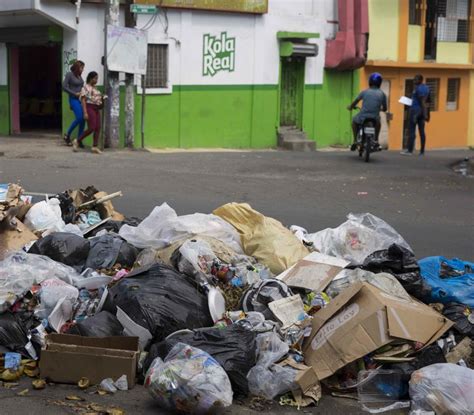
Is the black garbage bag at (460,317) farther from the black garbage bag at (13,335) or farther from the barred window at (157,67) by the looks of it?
the barred window at (157,67)

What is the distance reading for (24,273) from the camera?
606 centimetres

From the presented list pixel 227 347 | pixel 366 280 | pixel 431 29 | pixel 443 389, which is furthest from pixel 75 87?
pixel 431 29

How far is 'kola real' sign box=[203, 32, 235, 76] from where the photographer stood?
18.8 m

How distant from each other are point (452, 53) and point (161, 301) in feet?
72.7

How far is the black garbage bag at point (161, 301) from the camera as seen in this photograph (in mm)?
5387

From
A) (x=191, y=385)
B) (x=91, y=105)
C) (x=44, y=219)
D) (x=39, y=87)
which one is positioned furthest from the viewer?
(x=39, y=87)

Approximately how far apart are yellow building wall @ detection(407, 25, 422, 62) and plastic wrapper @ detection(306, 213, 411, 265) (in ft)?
58.4

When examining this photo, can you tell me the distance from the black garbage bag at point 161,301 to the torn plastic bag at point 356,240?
1693 millimetres

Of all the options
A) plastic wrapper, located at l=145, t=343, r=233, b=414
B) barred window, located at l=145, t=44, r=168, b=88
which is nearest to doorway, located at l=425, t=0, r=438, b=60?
barred window, located at l=145, t=44, r=168, b=88

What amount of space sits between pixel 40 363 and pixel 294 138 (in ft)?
52.8

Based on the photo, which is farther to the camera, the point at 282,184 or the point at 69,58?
the point at 69,58

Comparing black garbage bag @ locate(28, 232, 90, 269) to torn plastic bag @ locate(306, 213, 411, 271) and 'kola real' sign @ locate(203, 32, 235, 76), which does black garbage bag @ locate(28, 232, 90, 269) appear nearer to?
torn plastic bag @ locate(306, 213, 411, 271)

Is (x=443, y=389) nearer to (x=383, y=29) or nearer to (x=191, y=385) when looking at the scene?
(x=191, y=385)

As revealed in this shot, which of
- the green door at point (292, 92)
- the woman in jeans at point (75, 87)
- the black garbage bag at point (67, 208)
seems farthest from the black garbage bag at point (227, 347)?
the green door at point (292, 92)
